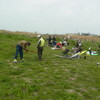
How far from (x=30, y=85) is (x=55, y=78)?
1789 millimetres

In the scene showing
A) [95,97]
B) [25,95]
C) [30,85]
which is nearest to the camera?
[25,95]

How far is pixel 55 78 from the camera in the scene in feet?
26.7

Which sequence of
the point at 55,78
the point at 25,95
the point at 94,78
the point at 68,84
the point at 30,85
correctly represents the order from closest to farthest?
the point at 25,95 < the point at 30,85 < the point at 68,84 < the point at 55,78 < the point at 94,78

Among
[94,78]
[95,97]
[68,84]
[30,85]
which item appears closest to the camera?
[95,97]

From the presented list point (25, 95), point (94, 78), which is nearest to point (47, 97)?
point (25, 95)

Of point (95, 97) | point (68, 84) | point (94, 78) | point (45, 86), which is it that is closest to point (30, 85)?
point (45, 86)

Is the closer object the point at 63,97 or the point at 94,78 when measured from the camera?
the point at 63,97

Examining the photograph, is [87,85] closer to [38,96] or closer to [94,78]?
[94,78]

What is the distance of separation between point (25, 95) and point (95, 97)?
2.54 meters

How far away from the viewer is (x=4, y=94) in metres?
5.72

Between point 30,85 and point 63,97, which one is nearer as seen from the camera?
point 63,97

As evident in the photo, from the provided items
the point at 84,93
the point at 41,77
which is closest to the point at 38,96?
the point at 84,93

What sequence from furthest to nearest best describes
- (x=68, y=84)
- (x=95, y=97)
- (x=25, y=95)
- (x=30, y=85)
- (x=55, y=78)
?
1. (x=55, y=78)
2. (x=68, y=84)
3. (x=30, y=85)
4. (x=95, y=97)
5. (x=25, y=95)

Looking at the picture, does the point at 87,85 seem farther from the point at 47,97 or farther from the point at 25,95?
the point at 25,95
